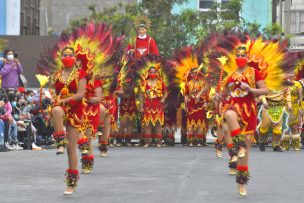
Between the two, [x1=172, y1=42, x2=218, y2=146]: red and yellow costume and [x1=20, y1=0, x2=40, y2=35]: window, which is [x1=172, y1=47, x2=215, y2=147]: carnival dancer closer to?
[x1=172, y1=42, x2=218, y2=146]: red and yellow costume

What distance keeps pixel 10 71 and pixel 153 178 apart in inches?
414

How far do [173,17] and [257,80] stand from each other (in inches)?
1242

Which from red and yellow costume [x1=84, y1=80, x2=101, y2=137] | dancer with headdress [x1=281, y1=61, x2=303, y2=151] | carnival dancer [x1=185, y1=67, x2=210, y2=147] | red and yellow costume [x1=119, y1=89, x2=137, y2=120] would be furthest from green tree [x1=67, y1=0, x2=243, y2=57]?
red and yellow costume [x1=84, y1=80, x2=101, y2=137]

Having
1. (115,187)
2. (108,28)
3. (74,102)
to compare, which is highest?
(108,28)

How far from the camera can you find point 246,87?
530 inches

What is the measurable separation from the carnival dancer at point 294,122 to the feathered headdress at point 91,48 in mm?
7961

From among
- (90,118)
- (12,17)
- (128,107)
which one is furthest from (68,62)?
(12,17)

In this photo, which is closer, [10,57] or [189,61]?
[189,61]

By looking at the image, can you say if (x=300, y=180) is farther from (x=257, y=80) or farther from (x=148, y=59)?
(x=148, y=59)

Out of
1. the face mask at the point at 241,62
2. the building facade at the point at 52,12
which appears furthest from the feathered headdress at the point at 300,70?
the building facade at the point at 52,12

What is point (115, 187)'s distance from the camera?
46.9ft

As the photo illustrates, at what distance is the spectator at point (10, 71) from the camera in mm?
25344

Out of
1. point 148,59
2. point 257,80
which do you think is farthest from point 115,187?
point 148,59

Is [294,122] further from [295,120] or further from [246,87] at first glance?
[246,87]
